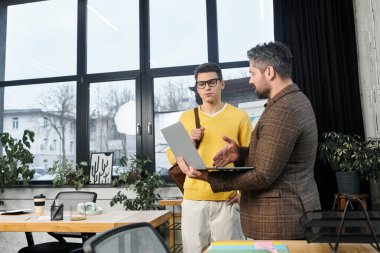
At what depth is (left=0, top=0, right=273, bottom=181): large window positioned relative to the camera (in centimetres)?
380

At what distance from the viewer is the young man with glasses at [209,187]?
1.86 meters

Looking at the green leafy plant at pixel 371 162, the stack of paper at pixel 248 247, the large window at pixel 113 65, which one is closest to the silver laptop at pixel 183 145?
the stack of paper at pixel 248 247

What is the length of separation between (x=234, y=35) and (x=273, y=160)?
2852 millimetres

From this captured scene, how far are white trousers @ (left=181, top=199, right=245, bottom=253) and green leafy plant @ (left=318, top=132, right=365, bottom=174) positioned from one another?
1345mm

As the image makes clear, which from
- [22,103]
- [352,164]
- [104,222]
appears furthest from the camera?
[22,103]

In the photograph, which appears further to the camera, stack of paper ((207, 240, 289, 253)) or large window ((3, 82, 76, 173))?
large window ((3, 82, 76, 173))

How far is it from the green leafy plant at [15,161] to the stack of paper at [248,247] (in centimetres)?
346

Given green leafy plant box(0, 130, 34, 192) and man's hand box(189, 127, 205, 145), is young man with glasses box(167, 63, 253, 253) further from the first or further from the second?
green leafy plant box(0, 130, 34, 192)

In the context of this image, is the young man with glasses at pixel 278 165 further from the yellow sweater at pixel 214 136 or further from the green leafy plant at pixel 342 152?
the green leafy plant at pixel 342 152

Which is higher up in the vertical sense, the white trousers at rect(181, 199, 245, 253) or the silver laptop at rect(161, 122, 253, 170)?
the silver laptop at rect(161, 122, 253, 170)

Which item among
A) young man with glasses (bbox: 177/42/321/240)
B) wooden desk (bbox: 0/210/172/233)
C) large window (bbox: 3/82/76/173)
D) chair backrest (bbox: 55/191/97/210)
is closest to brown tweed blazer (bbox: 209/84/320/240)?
young man with glasses (bbox: 177/42/321/240)

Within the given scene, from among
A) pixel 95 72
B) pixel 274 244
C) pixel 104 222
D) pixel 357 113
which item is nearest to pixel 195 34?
pixel 95 72

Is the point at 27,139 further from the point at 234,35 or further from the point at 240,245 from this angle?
the point at 240,245

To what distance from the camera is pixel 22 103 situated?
4.38 metres
